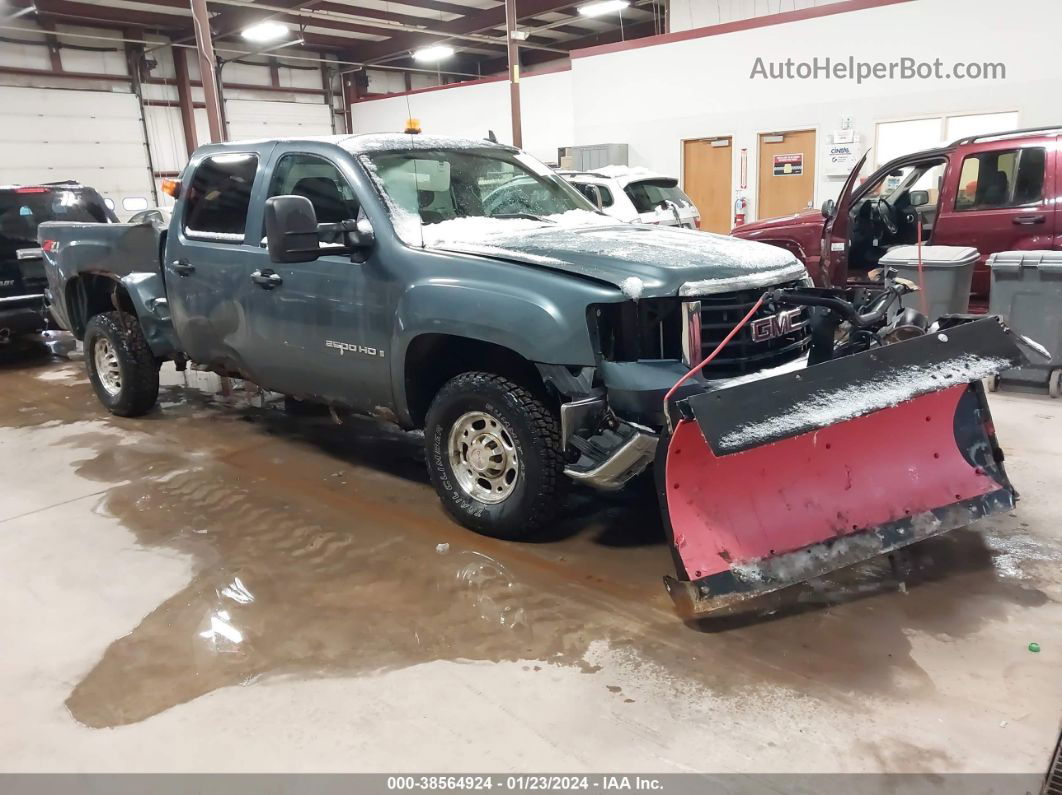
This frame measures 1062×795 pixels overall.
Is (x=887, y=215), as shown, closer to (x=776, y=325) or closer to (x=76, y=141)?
(x=776, y=325)

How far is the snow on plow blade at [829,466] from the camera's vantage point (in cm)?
287

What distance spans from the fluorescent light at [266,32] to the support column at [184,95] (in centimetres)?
188

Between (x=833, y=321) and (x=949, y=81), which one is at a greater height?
(x=949, y=81)

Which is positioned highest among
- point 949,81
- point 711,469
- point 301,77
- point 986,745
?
point 301,77

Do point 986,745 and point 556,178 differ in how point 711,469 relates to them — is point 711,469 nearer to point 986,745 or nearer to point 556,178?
point 986,745

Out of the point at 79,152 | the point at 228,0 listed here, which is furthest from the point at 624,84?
the point at 79,152

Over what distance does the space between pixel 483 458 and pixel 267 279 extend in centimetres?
166

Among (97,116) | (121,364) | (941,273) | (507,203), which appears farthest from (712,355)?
(97,116)

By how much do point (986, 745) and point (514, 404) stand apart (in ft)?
6.78

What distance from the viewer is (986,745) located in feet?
7.82

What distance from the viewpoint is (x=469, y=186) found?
14.3ft

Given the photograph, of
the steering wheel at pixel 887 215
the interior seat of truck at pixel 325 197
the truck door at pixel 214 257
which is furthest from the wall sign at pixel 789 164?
the interior seat of truck at pixel 325 197

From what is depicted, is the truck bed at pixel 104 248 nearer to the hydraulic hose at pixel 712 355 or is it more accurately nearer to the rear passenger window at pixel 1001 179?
the hydraulic hose at pixel 712 355

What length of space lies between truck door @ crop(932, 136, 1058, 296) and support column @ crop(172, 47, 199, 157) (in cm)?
1824
